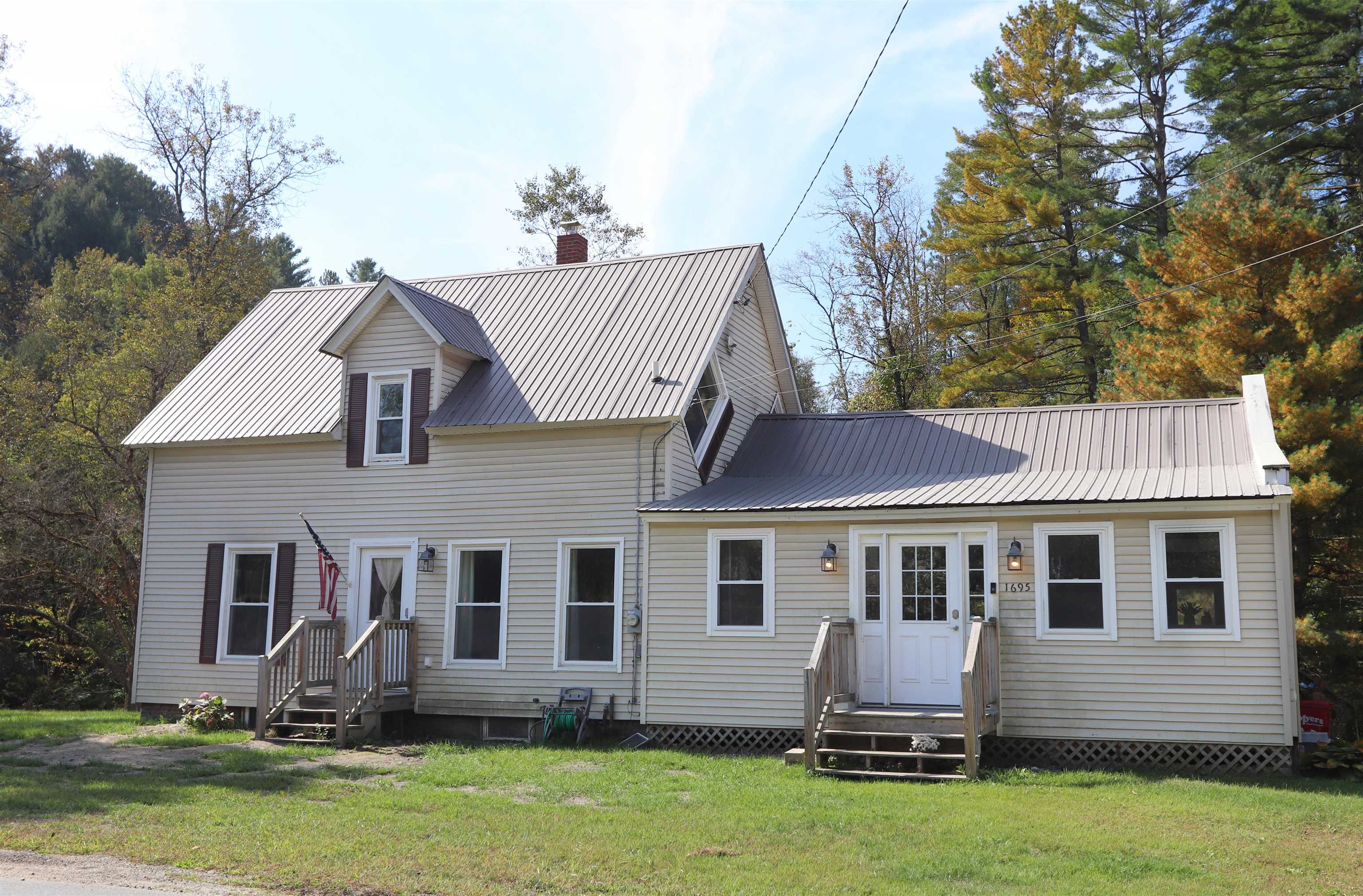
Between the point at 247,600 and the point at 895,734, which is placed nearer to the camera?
the point at 895,734

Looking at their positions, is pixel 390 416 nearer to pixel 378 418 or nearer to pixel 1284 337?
pixel 378 418

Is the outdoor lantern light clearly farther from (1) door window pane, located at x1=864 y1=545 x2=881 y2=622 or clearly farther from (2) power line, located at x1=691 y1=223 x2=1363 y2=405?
(2) power line, located at x1=691 y1=223 x2=1363 y2=405

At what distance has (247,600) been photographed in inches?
663

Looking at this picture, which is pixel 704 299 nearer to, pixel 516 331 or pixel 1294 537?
pixel 516 331

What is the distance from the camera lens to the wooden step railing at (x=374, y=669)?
14008 mm

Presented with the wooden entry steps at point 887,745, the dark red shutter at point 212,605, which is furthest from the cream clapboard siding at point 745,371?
the dark red shutter at point 212,605

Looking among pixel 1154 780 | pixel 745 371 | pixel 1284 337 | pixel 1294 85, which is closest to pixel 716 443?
pixel 745 371

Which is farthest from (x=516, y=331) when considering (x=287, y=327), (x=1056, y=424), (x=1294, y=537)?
(x=1294, y=537)

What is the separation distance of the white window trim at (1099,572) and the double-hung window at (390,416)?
8741mm

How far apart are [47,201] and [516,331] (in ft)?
128

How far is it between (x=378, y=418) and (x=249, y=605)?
3.47 metres

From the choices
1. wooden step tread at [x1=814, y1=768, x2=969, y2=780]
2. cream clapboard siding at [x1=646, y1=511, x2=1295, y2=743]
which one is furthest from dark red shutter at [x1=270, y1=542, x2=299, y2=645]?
wooden step tread at [x1=814, y1=768, x2=969, y2=780]

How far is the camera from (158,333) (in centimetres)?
2597

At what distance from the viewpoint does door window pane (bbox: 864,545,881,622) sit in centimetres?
1365
